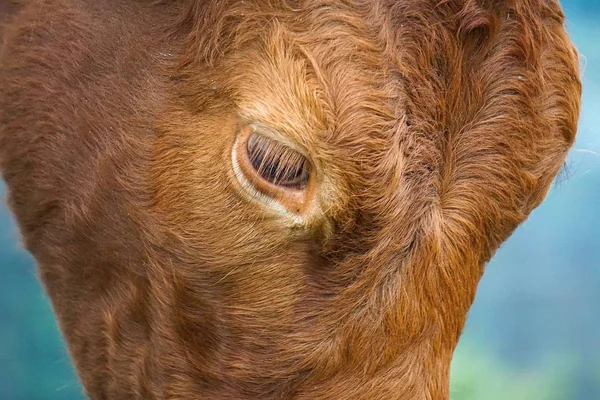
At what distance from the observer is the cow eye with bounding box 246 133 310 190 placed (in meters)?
1.38

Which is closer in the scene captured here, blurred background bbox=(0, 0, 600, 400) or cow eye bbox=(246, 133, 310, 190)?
cow eye bbox=(246, 133, 310, 190)

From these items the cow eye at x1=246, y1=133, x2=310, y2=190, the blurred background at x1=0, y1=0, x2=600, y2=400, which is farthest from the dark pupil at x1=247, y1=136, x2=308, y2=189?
the blurred background at x1=0, y1=0, x2=600, y2=400

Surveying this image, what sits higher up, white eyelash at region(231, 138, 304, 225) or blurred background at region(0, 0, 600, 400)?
blurred background at region(0, 0, 600, 400)

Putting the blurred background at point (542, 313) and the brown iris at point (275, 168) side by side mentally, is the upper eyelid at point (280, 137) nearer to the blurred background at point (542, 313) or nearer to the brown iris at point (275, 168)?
the brown iris at point (275, 168)

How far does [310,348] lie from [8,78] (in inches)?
43.7

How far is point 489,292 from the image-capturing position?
348cm

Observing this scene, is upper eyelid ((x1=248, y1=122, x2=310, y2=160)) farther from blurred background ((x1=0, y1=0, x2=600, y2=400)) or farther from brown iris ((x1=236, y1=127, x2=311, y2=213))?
blurred background ((x1=0, y1=0, x2=600, y2=400))

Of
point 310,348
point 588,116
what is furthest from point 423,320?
point 588,116

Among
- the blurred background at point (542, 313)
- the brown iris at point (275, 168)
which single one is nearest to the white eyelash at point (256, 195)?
the brown iris at point (275, 168)

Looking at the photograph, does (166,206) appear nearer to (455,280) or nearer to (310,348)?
(310,348)

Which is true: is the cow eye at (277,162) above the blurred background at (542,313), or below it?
below

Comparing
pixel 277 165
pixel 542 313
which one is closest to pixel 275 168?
pixel 277 165

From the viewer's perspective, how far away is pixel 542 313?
11.6 feet

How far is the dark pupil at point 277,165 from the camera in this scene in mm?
1385
